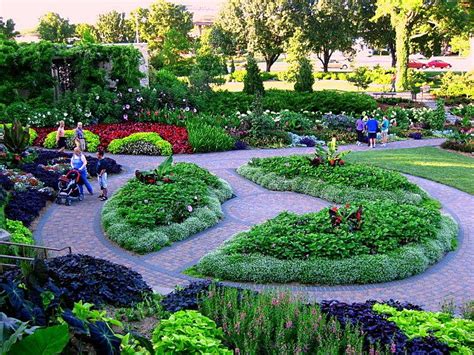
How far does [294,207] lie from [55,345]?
9.88 m

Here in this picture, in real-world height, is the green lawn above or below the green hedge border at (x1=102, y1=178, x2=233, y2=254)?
below

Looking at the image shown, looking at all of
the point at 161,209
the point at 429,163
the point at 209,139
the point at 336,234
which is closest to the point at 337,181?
the point at 336,234

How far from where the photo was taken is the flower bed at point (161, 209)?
1064cm

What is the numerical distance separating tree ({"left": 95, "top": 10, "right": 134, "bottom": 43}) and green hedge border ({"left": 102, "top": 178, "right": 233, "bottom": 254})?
61.1 meters

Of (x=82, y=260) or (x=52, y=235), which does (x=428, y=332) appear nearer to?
(x=82, y=260)

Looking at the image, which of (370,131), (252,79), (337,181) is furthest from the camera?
(252,79)

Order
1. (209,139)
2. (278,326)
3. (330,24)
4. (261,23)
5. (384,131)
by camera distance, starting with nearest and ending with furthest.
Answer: (278,326)
(209,139)
(384,131)
(330,24)
(261,23)

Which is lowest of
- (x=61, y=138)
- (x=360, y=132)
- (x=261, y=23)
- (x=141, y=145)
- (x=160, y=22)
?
(x=360, y=132)

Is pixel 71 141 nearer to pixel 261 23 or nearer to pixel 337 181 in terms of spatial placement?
pixel 337 181

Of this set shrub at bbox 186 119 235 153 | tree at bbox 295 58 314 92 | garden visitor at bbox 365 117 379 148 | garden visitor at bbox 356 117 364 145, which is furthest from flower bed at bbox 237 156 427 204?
tree at bbox 295 58 314 92

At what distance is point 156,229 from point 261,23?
42493mm

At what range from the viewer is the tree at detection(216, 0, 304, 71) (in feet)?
163

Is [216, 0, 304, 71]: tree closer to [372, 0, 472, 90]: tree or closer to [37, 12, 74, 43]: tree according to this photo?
[372, 0, 472, 90]: tree

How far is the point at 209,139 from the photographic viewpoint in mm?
20344
